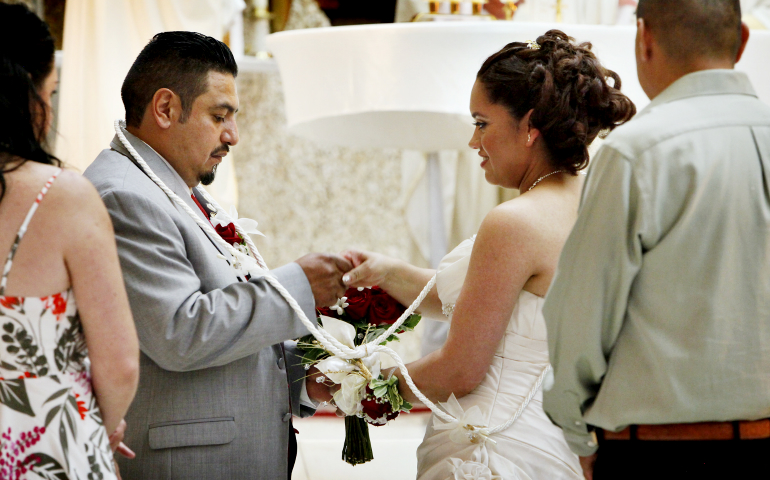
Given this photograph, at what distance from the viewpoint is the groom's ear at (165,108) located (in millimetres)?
2217

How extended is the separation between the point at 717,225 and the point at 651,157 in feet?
0.59

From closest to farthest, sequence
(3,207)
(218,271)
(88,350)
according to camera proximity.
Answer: (3,207), (88,350), (218,271)

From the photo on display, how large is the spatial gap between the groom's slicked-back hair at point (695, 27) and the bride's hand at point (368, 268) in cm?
113

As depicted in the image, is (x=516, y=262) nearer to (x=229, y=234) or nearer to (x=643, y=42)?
(x=643, y=42)

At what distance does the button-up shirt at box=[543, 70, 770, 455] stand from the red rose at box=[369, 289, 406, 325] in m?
0.95

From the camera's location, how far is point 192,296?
77.5 inches

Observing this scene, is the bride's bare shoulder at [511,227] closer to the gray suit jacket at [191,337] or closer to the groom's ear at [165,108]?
the gray suit jacket at [191,337]

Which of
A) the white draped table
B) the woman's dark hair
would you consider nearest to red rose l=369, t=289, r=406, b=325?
the woman's dark hair

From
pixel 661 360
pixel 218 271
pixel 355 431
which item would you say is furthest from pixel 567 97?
pixel 355 431

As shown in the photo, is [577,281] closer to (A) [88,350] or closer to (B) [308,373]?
(A) [88,350]

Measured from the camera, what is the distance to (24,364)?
1495 millimetres

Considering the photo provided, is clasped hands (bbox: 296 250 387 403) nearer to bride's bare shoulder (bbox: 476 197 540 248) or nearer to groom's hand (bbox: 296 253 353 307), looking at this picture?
groom's hand (bbox: 296 253 353 307)

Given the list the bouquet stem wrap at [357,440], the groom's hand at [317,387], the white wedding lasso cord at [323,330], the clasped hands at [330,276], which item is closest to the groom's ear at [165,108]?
the white wedding lasso cord at [323,330]

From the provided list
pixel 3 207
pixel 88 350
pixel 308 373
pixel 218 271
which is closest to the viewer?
pixel 3 207
